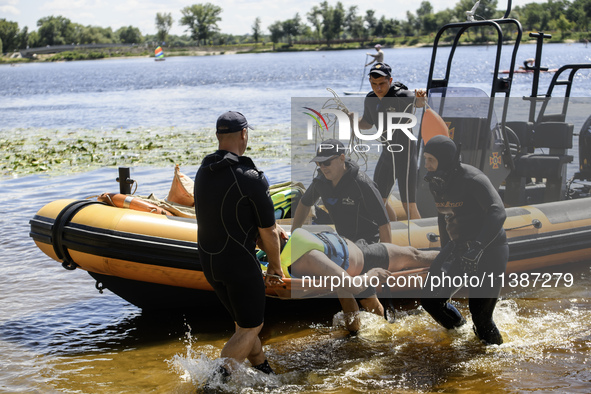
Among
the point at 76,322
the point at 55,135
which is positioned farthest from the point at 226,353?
the point at 55,135

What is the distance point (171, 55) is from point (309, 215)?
357 feet

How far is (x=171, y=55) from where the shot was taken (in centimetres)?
10806

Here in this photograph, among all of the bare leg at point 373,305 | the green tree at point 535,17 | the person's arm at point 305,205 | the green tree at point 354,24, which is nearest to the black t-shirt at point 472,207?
the bare leg at point 373,305

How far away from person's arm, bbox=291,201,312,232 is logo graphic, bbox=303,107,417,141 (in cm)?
47

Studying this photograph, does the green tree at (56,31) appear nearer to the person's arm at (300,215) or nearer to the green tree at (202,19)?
the green tree at (202,19)

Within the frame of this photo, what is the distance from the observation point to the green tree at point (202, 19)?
119m

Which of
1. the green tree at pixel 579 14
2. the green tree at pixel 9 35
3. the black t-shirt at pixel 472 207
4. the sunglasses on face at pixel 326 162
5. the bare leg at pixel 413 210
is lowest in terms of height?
the bare leg at pixel 413 210

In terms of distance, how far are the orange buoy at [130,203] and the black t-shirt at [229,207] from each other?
1.83m

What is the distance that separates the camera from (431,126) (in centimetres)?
426

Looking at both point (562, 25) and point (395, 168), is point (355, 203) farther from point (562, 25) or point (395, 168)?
point (562, 25)

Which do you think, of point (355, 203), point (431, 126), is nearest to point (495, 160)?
point (431, 126)

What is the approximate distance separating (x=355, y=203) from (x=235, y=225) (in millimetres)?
1066

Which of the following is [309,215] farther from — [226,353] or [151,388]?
[151,388]

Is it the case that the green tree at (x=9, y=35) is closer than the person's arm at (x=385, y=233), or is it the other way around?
the person's arm at (x=385, y=233)
